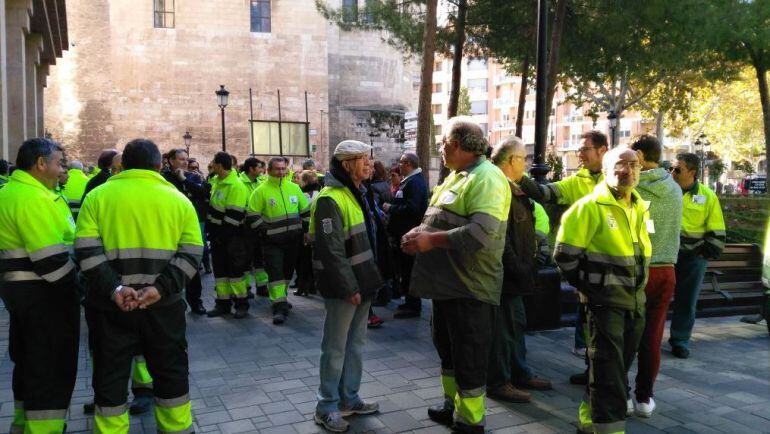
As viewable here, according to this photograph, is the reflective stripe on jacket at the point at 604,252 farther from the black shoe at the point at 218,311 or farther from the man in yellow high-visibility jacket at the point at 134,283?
the black shoe at the point at 218,311

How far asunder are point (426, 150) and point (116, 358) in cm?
1269

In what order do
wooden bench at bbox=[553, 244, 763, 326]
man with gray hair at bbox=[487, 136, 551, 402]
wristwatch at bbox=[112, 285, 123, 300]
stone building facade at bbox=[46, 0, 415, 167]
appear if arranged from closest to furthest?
wristwatch at bbox=[112, 285, 123, 300] → man with gray hair at bbox=[487, 136, 551, 402] → wooden bench at bbox=[553, 244, 763, 326] → stone building facade at bbox=[46, 0, 415, 167]

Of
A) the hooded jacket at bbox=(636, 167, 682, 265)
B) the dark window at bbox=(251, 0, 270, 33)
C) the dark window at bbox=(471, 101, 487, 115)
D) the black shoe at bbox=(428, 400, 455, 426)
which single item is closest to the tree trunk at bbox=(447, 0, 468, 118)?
the hooded jacket at bbox=(636, 167, 682, 265)

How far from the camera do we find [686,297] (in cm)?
640

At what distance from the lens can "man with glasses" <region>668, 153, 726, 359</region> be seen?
20.6ft

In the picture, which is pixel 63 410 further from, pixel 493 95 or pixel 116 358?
pixel 493 95

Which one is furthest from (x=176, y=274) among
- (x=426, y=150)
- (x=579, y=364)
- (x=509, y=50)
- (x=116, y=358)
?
(x=509, y=50)

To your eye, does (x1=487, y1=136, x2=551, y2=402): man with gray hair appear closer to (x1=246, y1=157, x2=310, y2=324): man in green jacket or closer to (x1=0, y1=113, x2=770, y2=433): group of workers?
(x1=0, y1=113, x2=770, y2=433): group of workers

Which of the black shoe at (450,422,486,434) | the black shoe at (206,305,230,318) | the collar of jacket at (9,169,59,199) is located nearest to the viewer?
the collar of jacket at (9,169,59,199)

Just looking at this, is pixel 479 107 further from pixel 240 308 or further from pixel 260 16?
pixel 240 308

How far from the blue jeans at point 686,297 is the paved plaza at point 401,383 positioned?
0.74 feet

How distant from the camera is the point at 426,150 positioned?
15719 millimetres

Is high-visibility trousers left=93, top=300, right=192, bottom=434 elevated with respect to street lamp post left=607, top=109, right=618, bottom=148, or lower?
lower

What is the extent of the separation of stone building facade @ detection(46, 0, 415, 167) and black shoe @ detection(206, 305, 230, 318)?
29019mm
